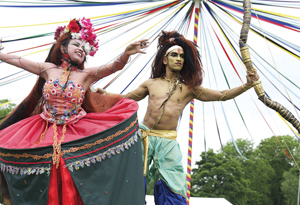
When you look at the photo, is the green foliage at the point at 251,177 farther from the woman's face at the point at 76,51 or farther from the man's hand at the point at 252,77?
the woman's face at the point at 76,51

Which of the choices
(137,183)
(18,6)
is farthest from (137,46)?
(18,6)

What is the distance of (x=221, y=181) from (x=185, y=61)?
34.0 ft

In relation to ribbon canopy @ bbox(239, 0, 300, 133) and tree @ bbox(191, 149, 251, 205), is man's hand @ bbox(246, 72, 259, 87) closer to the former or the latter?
ribbon canopy @ bbox(239, 0, 300, 133)

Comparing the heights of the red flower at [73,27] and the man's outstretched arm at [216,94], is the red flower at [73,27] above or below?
above

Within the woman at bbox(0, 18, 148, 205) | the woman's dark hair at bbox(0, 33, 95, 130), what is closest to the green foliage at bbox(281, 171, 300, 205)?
the woman at bbox(0, 18, 148, 205)

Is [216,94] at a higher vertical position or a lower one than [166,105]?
higher

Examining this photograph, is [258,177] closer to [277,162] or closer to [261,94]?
[277,162]

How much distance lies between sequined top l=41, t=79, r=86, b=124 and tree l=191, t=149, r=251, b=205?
1109 cm

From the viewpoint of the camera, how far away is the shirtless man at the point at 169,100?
320cm

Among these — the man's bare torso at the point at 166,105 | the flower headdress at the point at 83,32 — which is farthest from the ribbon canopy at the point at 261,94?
the flower headdress at the point at 83,32

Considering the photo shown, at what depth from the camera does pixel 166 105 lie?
3.46 m

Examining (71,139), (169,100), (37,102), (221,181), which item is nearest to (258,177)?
(221,181)

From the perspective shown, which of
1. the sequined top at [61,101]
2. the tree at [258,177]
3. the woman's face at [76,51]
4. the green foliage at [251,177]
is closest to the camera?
the sequined top at [61,101]

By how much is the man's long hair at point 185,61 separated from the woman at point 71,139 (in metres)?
1.14
